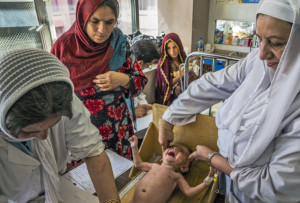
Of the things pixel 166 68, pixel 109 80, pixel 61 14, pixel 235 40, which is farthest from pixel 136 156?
pixel 235 40

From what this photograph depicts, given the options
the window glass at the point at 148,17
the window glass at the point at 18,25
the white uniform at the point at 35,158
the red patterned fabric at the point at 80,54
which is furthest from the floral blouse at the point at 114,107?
the window glass at the point at 148,17

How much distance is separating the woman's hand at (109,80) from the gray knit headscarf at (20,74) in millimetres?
955

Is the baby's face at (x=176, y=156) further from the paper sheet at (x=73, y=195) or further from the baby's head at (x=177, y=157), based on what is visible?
the paper sheet at (x=73, y=195)

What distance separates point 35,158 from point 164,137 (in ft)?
3.30

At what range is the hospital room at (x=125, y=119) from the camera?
0.84m

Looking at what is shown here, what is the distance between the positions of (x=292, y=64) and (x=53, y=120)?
3.32 ft

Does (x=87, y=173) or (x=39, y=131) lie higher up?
(x=39, y=131)

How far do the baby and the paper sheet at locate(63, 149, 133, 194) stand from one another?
0.15 metres

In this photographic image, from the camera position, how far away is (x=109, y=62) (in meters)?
1.89

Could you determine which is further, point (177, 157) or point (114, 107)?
point (114, 107)

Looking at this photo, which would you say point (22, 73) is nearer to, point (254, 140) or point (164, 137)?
point (254, 140)

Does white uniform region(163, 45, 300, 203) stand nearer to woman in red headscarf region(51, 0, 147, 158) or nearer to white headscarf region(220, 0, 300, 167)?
white headscarf region(220, 0, 300, 167)

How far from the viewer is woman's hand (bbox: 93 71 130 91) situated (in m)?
1.76

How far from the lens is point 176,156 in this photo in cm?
181
